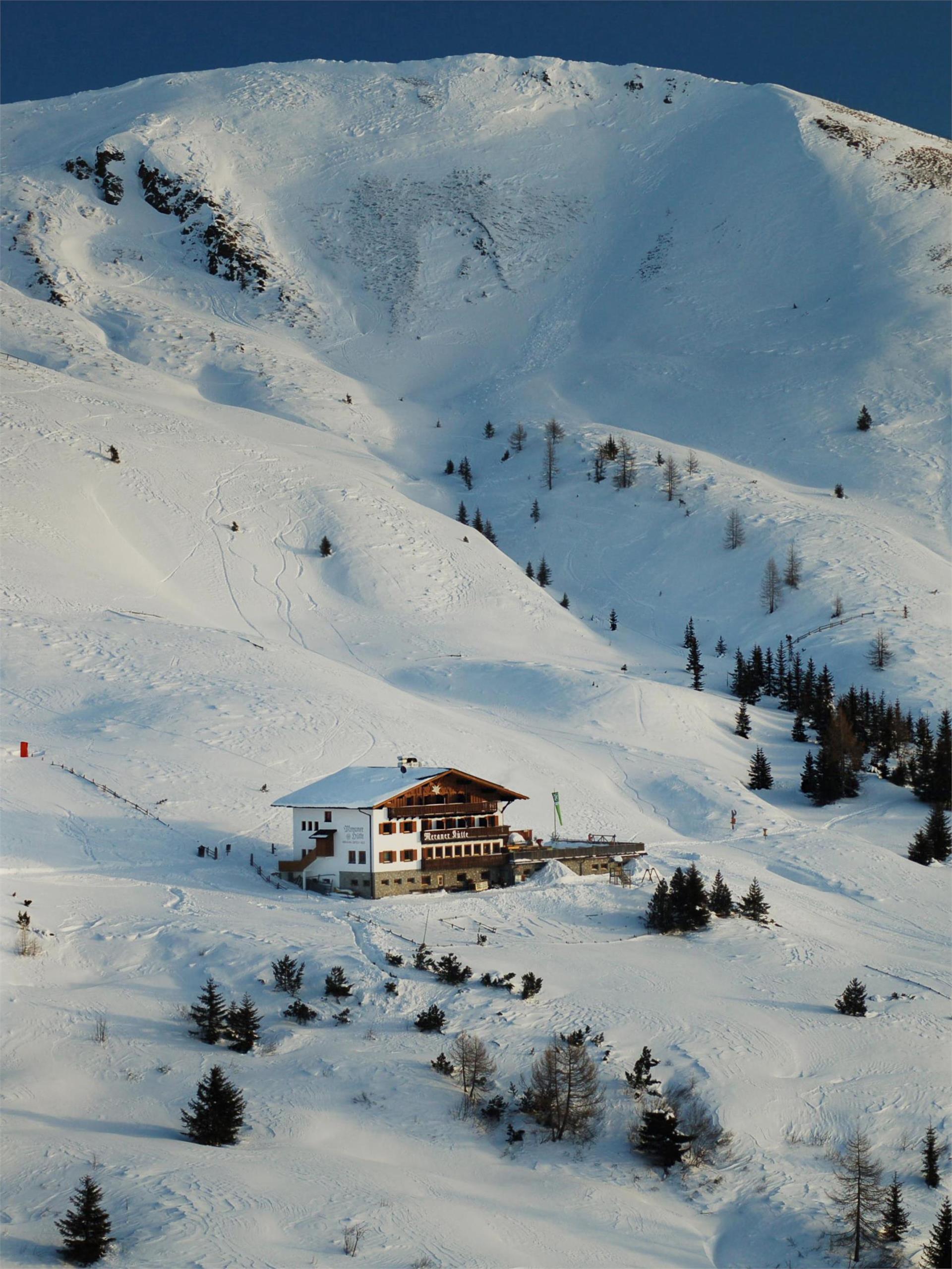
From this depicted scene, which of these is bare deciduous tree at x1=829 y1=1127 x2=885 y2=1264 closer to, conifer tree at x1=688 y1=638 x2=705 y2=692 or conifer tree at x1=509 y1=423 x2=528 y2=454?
conifer tree at x1=688 y1=638 x2=705 y2=692

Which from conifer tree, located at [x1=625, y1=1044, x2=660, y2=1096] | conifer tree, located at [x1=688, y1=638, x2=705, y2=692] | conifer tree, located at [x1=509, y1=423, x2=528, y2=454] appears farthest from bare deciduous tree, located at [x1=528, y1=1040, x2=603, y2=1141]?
conifer tree, located at [x1=509, y1=423, x2=528, y2=454]

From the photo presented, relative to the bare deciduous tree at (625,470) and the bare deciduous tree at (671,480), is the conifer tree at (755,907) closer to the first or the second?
the bare deciduous tree at (671,480)

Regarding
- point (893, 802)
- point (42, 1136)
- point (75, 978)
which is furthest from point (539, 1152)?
point (893, 802)

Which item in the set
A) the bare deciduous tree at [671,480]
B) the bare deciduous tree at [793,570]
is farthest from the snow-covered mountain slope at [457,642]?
the bare deciduous tree at [793,570]

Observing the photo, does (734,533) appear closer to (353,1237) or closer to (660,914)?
(660,914)

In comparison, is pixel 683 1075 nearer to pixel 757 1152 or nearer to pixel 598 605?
pixel 757 1152

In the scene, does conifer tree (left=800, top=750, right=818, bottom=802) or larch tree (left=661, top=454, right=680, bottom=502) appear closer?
conifer tree (left=800, top=750, right=818, bottom=802)

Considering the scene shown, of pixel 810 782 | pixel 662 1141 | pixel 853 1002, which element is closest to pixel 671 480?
pixel 810 782
